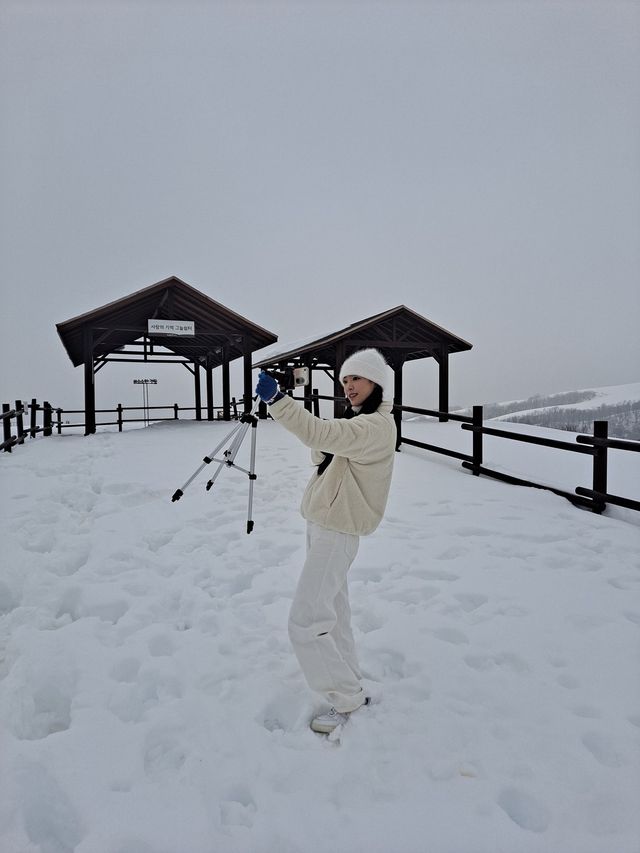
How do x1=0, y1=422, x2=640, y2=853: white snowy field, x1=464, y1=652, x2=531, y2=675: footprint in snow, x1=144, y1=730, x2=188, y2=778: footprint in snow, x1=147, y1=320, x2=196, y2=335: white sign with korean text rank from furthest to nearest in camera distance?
1. x1=147, y1=320, x2=196, y2=335: white sign with korean text
2. x1=464, y1=652, x2=531, y2=675: footprint in snow
3. x1=144, y1=730, x2=188, y2=778: footprint in snow
4. x1=0, y1=422, x2=640, y2=853: white snowy field

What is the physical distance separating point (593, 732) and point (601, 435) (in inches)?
168

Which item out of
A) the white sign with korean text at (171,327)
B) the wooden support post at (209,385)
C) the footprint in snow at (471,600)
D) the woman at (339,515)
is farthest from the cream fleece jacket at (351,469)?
the wooden support post at (209,385)

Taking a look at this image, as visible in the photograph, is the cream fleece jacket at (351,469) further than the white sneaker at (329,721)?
No

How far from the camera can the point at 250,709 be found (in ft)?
7.55

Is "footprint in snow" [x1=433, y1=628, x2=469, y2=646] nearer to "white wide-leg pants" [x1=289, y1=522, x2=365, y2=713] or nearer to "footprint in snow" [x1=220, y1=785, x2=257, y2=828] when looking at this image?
"white wide-leg pants" [x1=289, y1=522, x2=365, y2=713]

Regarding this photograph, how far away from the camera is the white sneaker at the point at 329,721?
2148 mm

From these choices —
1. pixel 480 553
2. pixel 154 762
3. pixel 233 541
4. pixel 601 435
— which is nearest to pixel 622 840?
pixel 154 762

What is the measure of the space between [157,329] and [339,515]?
1261 centimetres

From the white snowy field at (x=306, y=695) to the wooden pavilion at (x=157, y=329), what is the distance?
8010 mm

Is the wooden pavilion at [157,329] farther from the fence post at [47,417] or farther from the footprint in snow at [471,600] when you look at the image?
the footprint in snow at [471,600]

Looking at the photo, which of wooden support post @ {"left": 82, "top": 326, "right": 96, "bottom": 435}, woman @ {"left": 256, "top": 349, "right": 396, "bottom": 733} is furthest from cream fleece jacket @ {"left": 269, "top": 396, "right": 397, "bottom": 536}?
wooden support post @ {"left": 82, "top": 326, "right": 96, "bottom": 435}

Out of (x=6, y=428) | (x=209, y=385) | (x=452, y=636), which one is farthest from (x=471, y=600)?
(x=209, y=385)

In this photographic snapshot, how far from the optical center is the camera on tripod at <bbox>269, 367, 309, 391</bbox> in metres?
2.66

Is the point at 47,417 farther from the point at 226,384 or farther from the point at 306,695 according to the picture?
the point at 306,695
